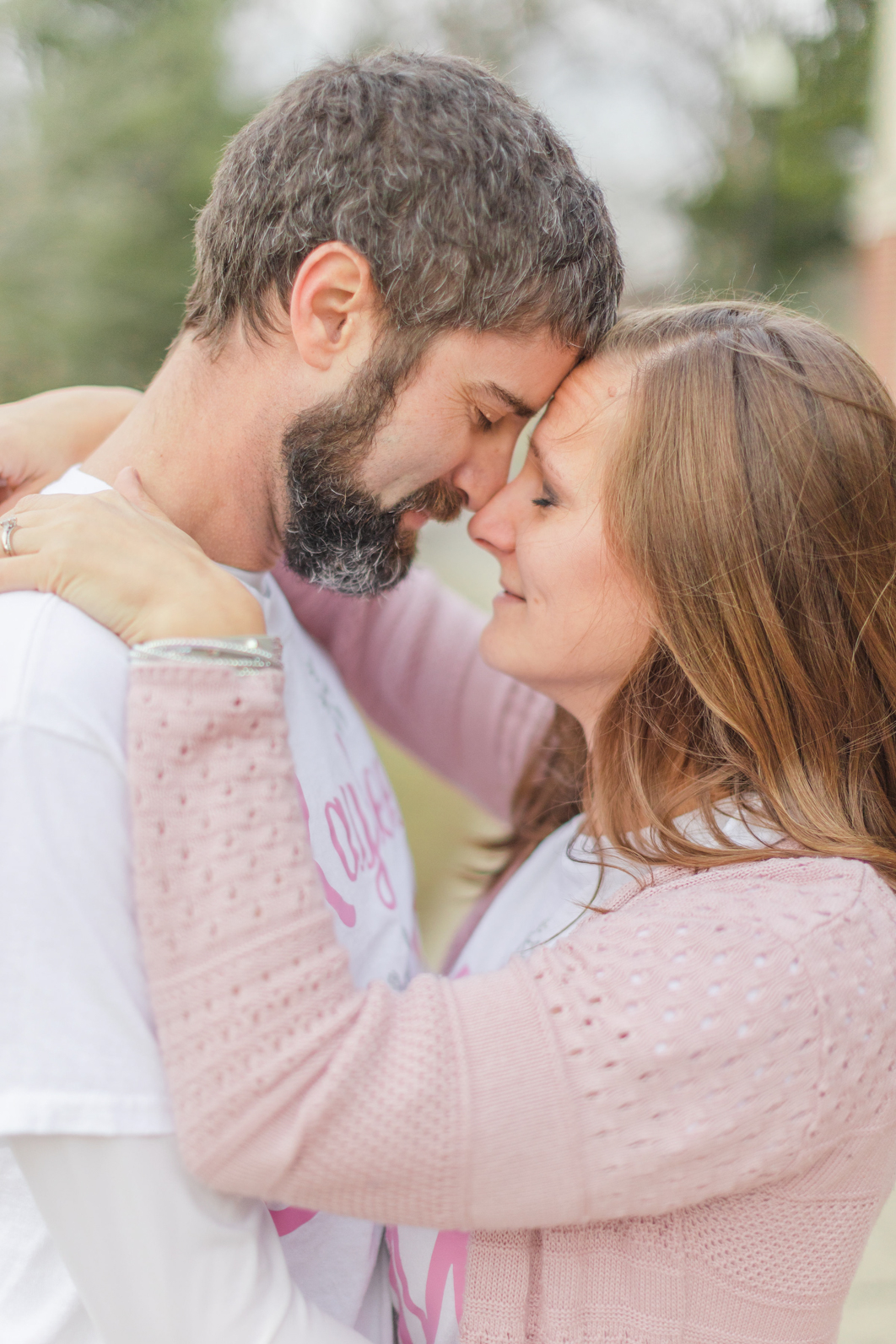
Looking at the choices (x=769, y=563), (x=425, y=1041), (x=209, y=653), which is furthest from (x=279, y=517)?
(x=425, y=1041)

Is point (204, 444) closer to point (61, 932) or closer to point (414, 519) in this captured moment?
point (414, 519)

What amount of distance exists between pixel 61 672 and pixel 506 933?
1.06m

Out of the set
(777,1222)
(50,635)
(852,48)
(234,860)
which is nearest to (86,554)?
(50,635)

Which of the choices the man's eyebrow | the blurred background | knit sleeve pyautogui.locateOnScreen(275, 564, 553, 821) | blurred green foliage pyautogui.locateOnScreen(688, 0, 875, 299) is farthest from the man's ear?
blurred green foliage pyautogui.locateOnScreen(688, 0, 875, 299)

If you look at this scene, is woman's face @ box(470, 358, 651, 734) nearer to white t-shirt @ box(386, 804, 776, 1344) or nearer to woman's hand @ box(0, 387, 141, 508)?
white t-shirt @ box(386, 804, 776, 1344)

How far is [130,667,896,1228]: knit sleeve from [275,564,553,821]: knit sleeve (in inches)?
49.0

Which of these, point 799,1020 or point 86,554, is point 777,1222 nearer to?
point 799,1020

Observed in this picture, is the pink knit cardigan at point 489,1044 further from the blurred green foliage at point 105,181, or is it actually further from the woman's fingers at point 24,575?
the blurred green foliage at point 105,181

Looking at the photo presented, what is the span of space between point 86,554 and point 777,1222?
4.04 ft

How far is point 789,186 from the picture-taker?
11430 mm

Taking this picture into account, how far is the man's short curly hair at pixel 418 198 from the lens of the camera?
1521 mm

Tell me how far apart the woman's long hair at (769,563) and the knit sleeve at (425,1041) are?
0.35 metres

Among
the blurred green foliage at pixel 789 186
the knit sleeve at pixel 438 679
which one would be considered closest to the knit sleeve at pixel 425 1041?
the knit sleeve at pixel 438 679

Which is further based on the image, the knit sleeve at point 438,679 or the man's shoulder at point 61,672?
the knit sleeve at point 438,679
